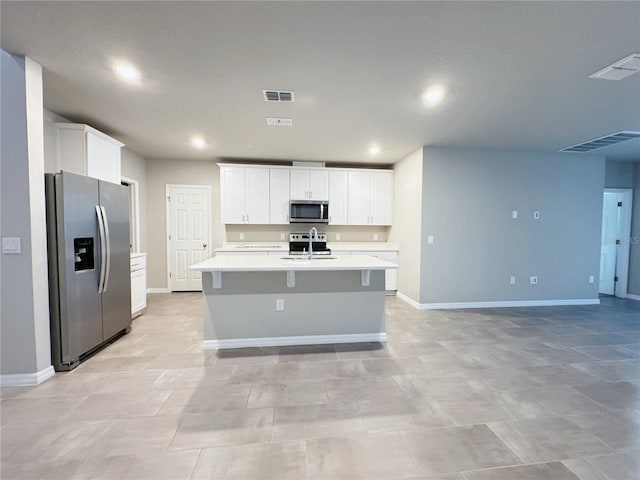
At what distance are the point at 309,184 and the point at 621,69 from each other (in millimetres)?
4051

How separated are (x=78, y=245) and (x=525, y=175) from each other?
6.03m

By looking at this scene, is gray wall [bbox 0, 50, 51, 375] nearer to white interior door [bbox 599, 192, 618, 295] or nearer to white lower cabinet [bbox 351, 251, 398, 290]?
white lower cabinet [bbox 351, 251, 398, 290]

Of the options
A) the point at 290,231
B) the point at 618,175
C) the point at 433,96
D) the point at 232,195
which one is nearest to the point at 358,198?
the point at 290,231

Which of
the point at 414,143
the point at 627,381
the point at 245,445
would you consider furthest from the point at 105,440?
the point at 414,143

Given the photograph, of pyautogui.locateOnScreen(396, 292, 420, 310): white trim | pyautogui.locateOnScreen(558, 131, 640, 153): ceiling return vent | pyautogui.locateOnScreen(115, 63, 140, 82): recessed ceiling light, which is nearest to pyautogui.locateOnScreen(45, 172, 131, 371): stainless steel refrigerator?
pyautogui.locateOnScreen(115, 63, 140, 82): recessed ceiling light

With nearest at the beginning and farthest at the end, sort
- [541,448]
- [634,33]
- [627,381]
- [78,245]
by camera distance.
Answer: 1. [541,448]
2. [634,33]
3. [627,381]
4. [78,245]

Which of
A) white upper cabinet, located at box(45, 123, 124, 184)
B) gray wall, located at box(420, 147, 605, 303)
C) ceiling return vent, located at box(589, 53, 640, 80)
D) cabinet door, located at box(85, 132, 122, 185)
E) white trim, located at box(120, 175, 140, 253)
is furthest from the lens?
white trim, located at box(120, 175, 140, 253)

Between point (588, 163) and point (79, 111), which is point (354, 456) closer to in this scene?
point (79, 111)

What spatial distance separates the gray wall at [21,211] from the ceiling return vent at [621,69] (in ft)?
14.8

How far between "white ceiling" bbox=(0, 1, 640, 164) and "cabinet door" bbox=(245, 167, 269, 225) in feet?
4.72

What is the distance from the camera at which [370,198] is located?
5.50 meters

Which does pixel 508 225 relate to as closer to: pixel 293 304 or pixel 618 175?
pixel 618 175

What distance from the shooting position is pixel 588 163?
470 centimetres

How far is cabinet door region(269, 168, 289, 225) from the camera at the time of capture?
523cm
